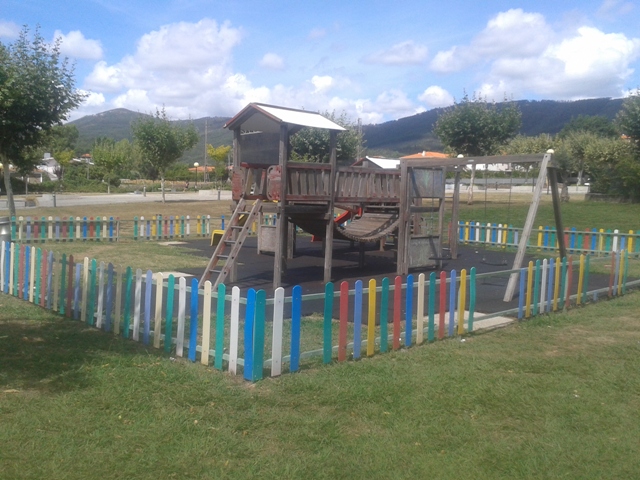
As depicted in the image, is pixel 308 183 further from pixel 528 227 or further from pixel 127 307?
pixel 127 307

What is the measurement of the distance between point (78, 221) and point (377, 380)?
1607 cm

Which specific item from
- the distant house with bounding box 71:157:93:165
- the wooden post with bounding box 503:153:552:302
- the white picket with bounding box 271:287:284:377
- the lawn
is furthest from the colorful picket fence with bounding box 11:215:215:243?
the distant house with bounding box 71:157:93:165

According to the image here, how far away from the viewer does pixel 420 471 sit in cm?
429

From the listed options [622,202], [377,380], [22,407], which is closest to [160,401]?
[22,407]

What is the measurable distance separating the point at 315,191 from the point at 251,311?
22.1 feet

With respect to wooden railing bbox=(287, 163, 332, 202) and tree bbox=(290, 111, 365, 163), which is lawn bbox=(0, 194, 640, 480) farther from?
tree bbox=(290, 111, 365, 163)

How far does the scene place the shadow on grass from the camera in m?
5.83

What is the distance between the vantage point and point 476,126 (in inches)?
1371

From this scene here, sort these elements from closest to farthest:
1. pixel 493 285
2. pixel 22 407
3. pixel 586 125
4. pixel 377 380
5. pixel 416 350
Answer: pixel 22 407, pixel 377 380, pixel 416 350, pixel 493 285, pixel 586 125

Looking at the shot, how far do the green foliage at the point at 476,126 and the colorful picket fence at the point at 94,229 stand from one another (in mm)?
17521

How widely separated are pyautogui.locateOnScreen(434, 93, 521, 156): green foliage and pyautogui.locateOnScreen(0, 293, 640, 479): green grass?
28.8 m

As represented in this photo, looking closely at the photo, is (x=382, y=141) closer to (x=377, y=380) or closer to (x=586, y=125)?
(x=586, y=125)

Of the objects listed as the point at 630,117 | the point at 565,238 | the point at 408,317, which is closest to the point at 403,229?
the point at 408,317

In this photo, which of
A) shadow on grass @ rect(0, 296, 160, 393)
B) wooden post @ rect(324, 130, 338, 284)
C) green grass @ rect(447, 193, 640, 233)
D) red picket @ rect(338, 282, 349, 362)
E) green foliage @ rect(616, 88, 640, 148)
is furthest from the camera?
green foliage @ rect(616, 88, 640, 148)
